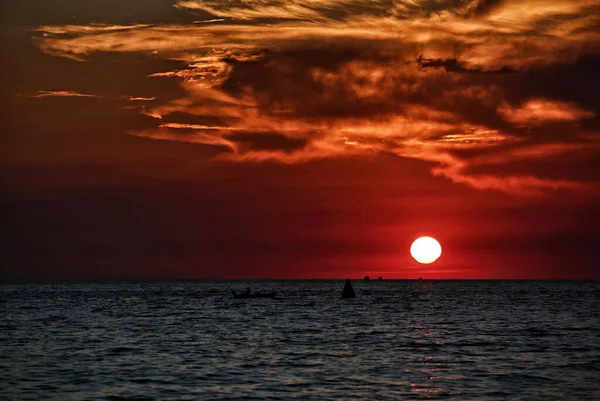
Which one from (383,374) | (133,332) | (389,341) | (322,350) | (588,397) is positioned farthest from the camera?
(133,332)

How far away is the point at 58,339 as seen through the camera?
66.2 meters

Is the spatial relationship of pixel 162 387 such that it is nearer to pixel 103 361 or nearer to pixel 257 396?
pixel 257 396

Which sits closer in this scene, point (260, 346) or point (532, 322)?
point (260, 346)

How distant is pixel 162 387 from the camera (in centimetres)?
3969

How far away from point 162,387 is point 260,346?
812 inches

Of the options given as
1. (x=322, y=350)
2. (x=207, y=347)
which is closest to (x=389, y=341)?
(x=322, y=350)

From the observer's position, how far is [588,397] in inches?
1453

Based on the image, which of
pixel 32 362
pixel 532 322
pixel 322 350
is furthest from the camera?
pixel 532 322

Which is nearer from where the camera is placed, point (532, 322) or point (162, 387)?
point (162, 387)

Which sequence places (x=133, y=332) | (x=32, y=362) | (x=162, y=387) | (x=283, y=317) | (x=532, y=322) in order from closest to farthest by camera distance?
(x=162, y=387), (x=32, y=362), (x=133, y=332), (x=532, y=322), (x=283, y=317)

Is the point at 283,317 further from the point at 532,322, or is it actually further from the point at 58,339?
the point at 58,339

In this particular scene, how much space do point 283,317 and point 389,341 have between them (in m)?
35.0

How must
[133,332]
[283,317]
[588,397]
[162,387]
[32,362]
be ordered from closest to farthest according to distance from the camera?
[588,397] < [162,387] < [32,362] < [133,332] < [283,317]

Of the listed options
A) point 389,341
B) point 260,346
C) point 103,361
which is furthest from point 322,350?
point 103,361
